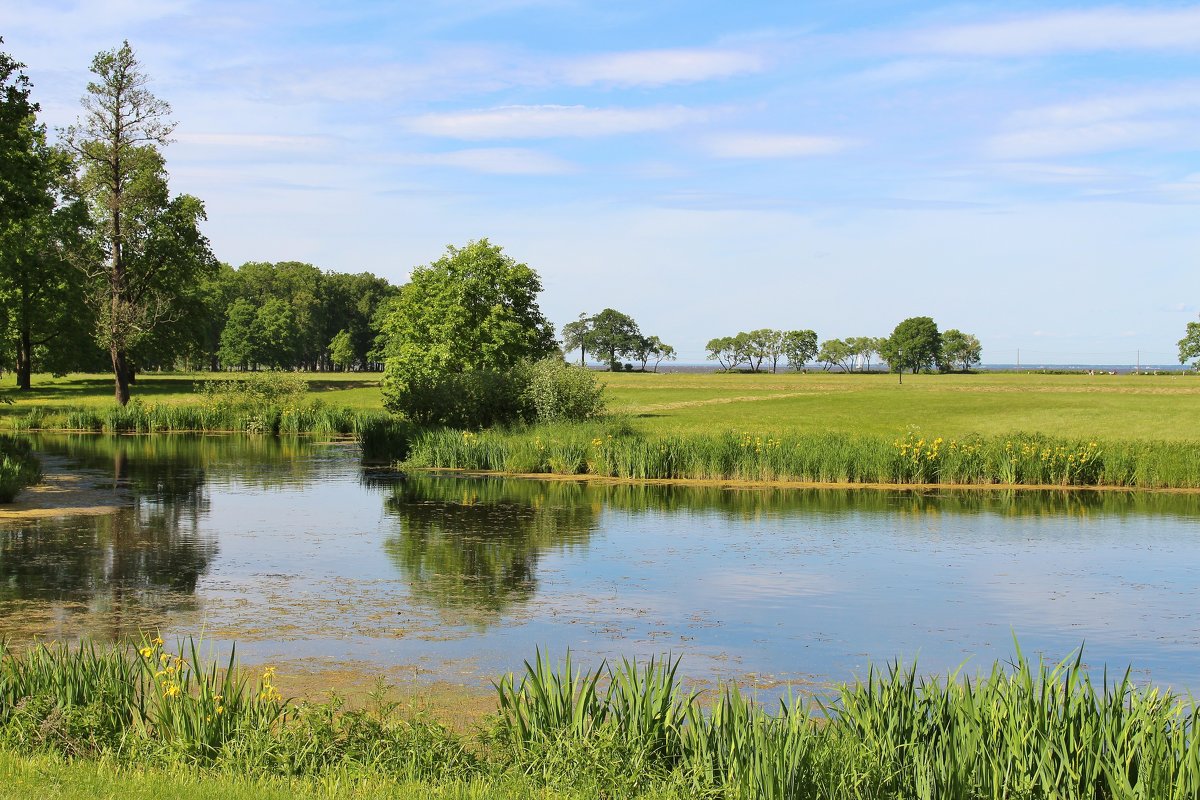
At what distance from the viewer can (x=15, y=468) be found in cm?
2609

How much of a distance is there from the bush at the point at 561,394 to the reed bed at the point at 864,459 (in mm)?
4771

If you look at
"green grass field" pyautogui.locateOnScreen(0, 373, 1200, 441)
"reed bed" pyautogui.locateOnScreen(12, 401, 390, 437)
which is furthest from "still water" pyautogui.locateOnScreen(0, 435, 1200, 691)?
"reed bed" pyautogui.locateOnScreen(12, 401, 390, 437)

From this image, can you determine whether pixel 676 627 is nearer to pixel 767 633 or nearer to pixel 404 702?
pixel 767 633

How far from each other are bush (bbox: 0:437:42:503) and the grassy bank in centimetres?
1854

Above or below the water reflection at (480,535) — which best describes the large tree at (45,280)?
above

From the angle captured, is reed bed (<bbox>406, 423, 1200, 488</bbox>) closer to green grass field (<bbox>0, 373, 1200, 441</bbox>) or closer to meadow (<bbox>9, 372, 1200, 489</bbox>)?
meadow (<bbox>9, 372, 1200, 489</bbox>)

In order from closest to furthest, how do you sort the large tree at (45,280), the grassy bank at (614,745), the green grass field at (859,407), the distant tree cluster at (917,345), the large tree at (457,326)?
the grassy bank at (614,745), the large tree at (457,326), the green grass field at (859,407), the large tree at (45,280), the distant tree cluster at (917,345)

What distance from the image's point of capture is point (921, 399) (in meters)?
78.6

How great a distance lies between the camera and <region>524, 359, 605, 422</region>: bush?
131ft

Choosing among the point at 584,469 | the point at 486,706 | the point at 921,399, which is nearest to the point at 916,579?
the point at 486,706

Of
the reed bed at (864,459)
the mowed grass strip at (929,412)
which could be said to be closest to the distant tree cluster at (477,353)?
the mowed grass strip at (929,412)

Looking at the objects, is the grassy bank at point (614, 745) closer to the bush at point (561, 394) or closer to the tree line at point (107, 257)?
the bush at point (561, 394)

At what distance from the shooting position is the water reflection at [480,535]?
678 inches

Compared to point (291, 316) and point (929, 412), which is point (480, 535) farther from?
point (291, 316)
